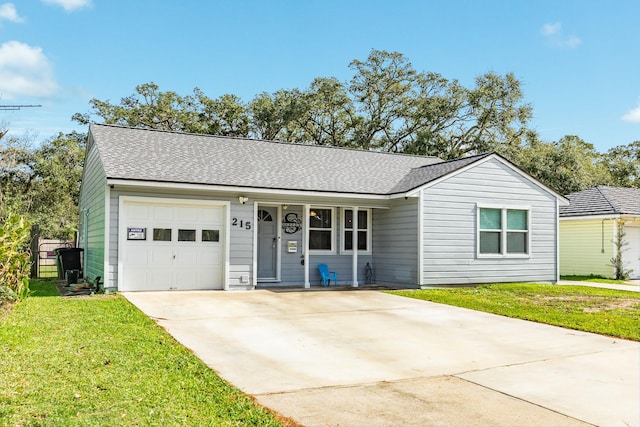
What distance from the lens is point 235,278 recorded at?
42.5 feet

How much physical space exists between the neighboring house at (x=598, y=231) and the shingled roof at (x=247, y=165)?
7.21 m

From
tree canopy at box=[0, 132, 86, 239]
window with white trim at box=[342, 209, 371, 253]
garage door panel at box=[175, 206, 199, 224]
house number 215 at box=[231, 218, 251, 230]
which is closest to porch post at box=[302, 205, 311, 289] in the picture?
window with white trim at box=[342, 209, 371, 253]

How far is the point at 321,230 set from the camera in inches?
585

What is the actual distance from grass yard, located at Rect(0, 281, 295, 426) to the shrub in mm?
1409

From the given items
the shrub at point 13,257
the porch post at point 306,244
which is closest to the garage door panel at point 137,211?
the shrub at point 13,257

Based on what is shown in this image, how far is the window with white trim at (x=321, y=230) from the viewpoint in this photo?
1474 centimetres

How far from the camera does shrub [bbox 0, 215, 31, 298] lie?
902cm

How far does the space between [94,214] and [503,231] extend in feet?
37.1

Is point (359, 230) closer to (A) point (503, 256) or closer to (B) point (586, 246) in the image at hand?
(A) point (503, 256)

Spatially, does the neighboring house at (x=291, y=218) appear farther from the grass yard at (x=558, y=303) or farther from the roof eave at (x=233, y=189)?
the grass yard at (x=558, y=303)

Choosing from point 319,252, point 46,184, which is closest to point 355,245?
point 319,252

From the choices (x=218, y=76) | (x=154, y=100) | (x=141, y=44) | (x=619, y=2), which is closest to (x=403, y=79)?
(x=218, y=76)

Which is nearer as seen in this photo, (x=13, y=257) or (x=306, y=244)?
(x=13, y=257)

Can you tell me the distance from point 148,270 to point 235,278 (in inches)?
81.0
